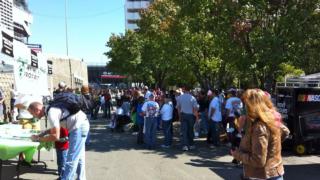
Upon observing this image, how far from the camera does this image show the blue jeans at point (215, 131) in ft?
47.9

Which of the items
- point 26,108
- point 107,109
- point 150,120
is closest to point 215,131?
→ point 150,120

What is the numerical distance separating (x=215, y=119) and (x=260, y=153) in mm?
9754

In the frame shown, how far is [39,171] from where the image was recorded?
10320mm

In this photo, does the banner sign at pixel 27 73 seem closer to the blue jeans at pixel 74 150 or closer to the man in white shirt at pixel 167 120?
the man in white shirt at pixel 167 120

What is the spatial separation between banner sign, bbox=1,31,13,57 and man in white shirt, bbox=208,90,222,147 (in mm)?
5931

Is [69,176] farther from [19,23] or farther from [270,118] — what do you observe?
[19,23]

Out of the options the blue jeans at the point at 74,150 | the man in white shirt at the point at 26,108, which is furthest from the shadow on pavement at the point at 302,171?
the man in white shirt at the point at 26,108

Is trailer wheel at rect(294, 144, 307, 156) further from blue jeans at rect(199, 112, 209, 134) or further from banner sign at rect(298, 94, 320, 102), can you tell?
blue jeans at rect(199, 112, 209, 134)

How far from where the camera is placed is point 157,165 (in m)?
Result: 11.3

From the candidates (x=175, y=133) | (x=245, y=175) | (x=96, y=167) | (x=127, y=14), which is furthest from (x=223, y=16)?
(x=127, y=14)

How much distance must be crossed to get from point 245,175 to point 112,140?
1146 centimetres

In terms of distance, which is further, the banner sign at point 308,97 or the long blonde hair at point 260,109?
the banner sign at point 308,97

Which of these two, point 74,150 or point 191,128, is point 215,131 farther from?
point 74,150

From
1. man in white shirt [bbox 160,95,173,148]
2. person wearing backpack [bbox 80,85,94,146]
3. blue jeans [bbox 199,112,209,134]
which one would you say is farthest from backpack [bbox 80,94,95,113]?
blue jeans [bbox 199,112,209,134]
